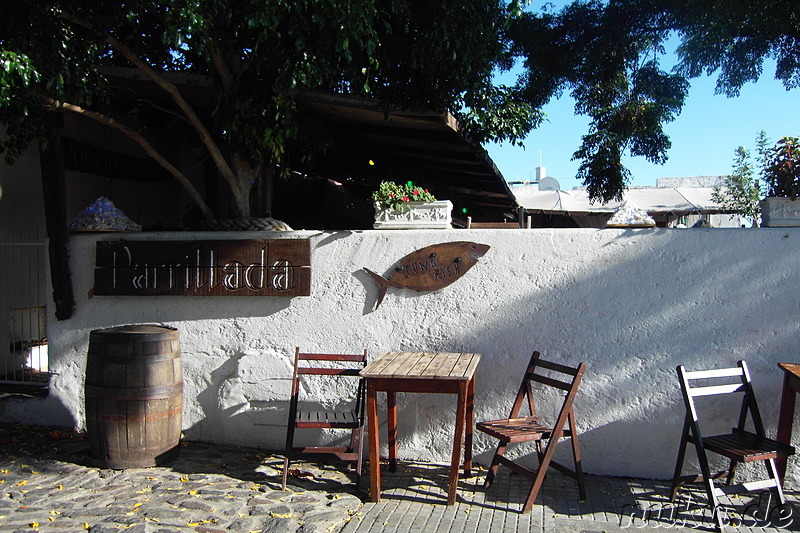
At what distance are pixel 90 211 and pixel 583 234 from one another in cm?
423

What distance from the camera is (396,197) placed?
510 cm

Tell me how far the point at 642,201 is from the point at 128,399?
1064cm

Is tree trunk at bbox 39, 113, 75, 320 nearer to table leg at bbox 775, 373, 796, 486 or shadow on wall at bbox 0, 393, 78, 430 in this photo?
shadow on wall at bbox 0, 393, 78, 430

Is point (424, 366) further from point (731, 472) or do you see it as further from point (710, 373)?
point (731, 472)

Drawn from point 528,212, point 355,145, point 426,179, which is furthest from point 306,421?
point 528,212

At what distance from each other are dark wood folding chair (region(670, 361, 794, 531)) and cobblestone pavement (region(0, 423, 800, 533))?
155mm

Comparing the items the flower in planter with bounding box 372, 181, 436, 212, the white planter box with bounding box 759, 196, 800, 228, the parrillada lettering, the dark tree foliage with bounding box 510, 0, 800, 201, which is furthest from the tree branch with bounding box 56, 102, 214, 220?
the dark tree foliage with bounding box 510, 0, 800, 201

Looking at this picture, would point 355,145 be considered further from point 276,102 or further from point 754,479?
point 754,479

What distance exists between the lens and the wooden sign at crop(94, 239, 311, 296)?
5.20 m

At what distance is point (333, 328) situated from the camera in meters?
5.13

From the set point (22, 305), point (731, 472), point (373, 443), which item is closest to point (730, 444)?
point (731, 472)

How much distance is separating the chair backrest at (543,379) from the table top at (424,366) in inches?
15.3

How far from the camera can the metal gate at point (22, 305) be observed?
6.89m

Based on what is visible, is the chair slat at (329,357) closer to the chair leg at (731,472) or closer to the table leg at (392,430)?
the table leg at (392,430)
